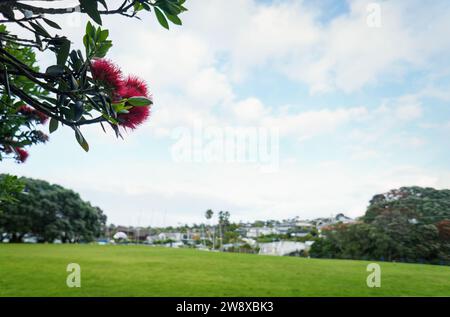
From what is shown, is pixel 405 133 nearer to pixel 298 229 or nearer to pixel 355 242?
pixel 355 242

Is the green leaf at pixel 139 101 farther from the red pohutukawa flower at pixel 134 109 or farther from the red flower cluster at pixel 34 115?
the red flower cluster at pixel 34 115

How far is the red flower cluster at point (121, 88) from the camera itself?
70cm

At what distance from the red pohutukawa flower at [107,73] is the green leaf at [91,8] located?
0.27ft

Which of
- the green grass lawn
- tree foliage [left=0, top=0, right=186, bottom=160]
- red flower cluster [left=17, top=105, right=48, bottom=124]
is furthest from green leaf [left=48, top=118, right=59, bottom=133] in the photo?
the green grass lawn

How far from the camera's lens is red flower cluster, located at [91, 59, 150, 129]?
2.29ft

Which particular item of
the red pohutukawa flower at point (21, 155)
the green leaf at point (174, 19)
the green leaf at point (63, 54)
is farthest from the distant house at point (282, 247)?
the green leaf at point (63, 54)

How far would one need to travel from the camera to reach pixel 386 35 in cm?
505

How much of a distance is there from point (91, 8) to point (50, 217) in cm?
2494

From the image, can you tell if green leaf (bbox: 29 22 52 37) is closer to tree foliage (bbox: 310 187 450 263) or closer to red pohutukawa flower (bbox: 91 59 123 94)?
red pohutukawa flower (bbox: 91 59 123 94)

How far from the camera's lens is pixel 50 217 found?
2253 cm

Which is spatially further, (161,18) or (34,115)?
(34,115)

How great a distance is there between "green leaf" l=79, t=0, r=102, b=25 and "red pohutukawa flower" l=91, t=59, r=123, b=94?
83 mm

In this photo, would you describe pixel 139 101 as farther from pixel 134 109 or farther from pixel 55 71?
pixel 55 71

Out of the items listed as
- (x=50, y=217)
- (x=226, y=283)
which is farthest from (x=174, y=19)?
(x=50, y=217)
